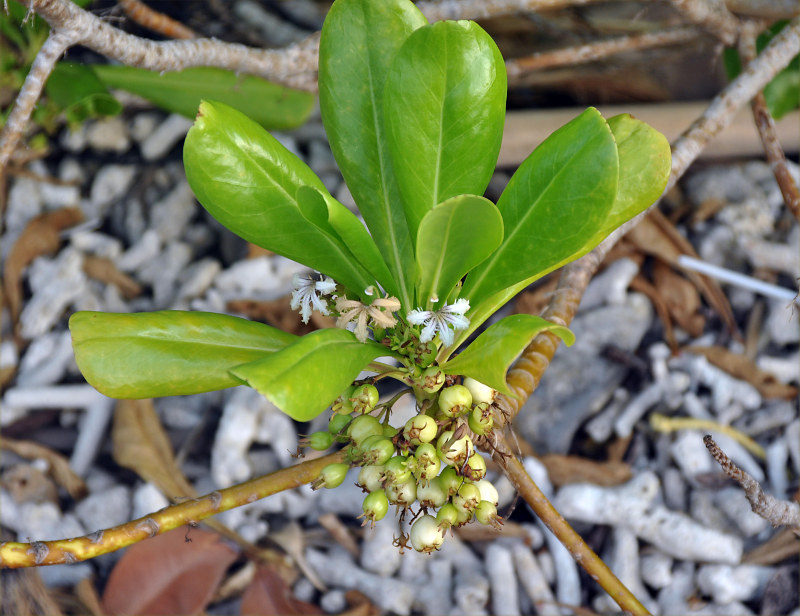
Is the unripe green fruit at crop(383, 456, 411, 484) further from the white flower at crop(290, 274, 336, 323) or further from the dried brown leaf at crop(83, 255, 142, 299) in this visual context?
the dried brown leaf at crop(83, 255, 142, 299)

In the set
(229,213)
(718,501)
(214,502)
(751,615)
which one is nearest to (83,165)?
(229,213)

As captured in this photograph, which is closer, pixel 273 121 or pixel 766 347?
pixel 766 347

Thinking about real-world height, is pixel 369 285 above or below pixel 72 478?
above

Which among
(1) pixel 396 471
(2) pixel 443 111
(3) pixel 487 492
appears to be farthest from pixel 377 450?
(2) pixel 443 111

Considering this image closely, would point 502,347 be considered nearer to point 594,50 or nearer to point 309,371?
point 309,371

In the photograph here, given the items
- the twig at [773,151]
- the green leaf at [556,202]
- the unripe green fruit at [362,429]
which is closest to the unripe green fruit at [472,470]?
the unripe green fruit at [362,429]

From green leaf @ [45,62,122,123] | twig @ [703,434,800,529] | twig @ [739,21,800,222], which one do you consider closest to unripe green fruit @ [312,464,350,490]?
twig @ [703,434,800,529]

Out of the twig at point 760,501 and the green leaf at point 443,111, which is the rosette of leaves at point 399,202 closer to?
the green leaf at point 443,111

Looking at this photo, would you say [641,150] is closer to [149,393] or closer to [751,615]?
[149,393]
